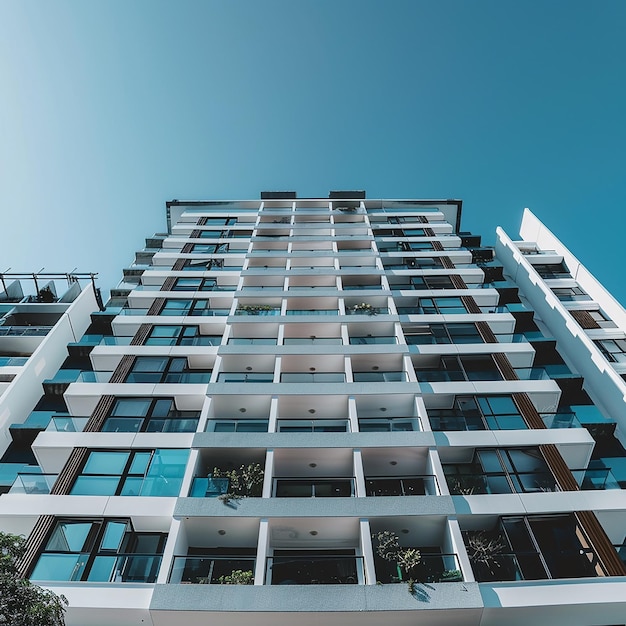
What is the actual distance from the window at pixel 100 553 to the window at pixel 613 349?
897 inches

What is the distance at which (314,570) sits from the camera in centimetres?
1431

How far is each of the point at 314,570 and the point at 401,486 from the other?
4.66m

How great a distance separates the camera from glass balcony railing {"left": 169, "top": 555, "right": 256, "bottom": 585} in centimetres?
1388

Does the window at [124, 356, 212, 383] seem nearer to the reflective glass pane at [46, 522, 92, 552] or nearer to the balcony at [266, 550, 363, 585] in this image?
the reflective glass pane at [46, 522, 92, 552]

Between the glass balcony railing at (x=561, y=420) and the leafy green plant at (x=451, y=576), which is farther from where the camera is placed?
the glass balcony railing at (x=561, y=420)

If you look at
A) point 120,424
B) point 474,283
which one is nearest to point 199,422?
point 120,424

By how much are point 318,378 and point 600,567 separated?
11.5 m

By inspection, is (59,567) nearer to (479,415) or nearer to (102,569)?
(102,569)

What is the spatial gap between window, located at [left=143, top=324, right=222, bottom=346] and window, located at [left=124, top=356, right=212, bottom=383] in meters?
1.13

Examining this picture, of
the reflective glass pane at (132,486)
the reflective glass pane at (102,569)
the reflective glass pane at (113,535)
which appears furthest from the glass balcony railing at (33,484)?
the reflective glass pane at (102,569)

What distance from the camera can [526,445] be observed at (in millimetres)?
18500

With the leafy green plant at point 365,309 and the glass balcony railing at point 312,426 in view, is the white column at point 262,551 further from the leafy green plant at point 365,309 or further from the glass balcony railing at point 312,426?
the leafy green plant at point 365,309

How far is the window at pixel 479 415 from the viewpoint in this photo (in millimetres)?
19422

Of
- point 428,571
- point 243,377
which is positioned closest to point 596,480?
point 428,571
